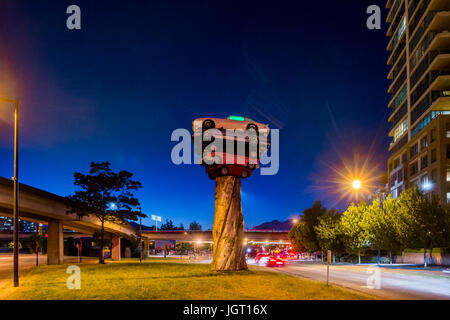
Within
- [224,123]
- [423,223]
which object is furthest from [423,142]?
[224,123]

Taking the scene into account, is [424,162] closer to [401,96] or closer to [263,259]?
[401,96]

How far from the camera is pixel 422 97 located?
2539 inches

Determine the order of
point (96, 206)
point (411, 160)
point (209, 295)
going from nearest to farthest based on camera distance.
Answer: point (209, 295), point (96, 206), point (411, 160)

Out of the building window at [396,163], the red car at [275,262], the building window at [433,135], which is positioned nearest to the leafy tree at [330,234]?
the red car at [275,262]

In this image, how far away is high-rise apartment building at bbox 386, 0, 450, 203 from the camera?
54.5 m

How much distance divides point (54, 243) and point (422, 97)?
56.5 metres

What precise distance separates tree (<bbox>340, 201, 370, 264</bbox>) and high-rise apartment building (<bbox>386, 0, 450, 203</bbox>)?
1268cm

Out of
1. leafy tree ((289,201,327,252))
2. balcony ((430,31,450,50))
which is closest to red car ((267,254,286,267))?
leafy tree ((289,201,327,252))

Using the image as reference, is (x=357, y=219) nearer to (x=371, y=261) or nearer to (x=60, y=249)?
(x=371, y=261)

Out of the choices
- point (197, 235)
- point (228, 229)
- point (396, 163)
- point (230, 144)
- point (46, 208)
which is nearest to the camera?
point (230, 144)

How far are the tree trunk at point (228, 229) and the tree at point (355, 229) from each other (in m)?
24.9
